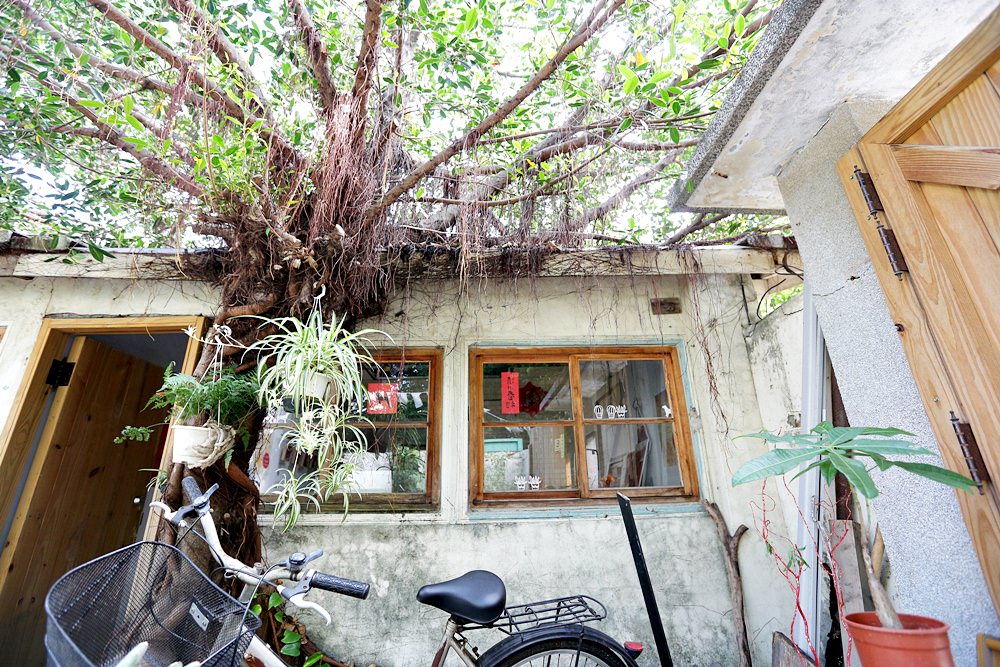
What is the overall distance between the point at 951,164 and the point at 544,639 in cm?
210

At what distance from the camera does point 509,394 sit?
10.1ft

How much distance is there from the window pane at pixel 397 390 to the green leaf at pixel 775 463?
223 cm

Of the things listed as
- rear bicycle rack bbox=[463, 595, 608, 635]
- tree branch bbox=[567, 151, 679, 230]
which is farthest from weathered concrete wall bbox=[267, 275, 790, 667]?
tree branch bbox=[567, 151, 679, 230]

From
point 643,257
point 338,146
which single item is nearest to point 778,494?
point 643,257

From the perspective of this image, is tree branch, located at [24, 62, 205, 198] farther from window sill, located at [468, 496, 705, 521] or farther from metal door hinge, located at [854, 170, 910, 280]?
metal door hinge, located at [854, 170, 910, 280]

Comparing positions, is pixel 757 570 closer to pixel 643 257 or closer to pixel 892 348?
pixel 892 348

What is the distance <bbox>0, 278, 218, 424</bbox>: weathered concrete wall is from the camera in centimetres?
288

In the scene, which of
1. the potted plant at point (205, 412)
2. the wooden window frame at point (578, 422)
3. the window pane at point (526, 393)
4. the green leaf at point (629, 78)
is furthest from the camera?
the window pane at point (526, 393)

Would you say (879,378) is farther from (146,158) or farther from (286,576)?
(146,158)

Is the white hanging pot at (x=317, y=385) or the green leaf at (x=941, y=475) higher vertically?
the white hanging pot at (x=317, y=385)

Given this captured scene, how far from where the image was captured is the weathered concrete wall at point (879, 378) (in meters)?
1.19

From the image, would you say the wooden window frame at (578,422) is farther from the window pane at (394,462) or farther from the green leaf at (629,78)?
the green leaf at (629,78)

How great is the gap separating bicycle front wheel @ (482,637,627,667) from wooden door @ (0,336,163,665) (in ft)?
9.52

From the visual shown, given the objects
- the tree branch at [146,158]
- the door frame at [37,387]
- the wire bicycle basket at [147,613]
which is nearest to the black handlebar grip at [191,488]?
the wire bicycle basket at [147,613]
